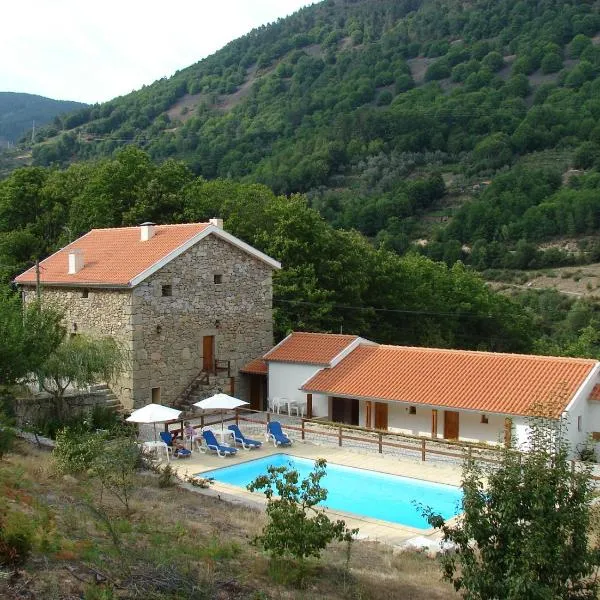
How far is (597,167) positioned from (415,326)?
55.0 metres

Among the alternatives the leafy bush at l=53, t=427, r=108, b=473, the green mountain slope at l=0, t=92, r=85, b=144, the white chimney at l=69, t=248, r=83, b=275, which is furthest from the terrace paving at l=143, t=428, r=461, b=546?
the green mountain slope at l=0, t=92, r=85, b=144

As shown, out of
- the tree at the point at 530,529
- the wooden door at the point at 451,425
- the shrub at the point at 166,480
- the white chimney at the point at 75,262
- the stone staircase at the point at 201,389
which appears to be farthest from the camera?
the white chimney at the point at 75,262

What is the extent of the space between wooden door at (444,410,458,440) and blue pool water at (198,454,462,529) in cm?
372

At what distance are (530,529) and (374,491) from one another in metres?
10.9

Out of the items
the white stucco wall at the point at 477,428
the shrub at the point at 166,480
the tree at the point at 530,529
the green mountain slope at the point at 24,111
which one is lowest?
the shrub at the point at 166,480

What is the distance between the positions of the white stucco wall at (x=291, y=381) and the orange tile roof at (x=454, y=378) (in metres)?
0.82

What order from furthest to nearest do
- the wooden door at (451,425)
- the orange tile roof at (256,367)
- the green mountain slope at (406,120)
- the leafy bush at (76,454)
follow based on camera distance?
the green mountain slope at (406,120)
the orange tile roof at (256,367)
the wooden door at (451,425)
the leafy bush at (76,454)

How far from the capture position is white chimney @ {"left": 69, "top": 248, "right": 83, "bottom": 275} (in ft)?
89.5

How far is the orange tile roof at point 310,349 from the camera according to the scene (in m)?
25.5

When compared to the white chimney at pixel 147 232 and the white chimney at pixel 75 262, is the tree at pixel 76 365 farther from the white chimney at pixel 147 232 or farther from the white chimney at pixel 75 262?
the white chimney at pixel 147 232

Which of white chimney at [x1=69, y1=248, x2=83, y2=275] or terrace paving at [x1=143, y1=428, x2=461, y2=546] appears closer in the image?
terrace paving at [x1=143, y1=428, x2=461, y2=546]

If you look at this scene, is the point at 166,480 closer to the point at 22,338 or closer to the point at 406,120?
the point at 22,338

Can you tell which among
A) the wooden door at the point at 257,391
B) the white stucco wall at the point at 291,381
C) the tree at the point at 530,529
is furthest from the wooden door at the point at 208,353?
the tree at the point at 530,529

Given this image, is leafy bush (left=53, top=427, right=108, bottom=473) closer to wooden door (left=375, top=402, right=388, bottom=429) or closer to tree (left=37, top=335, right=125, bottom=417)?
tree (left=37, top=335, right=125, bottom=417)
